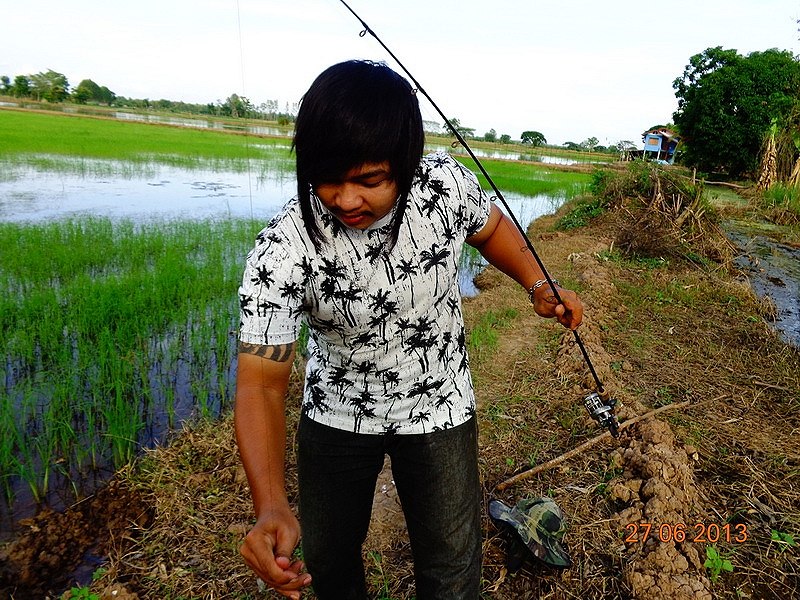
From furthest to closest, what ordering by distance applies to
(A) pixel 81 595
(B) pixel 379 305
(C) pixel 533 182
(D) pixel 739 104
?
(C) pixel 533 182, (D) pixel 739 104, (A) pixel 81 595, (B) pixel 379 305

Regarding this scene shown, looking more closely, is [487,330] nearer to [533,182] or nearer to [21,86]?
[533,182]

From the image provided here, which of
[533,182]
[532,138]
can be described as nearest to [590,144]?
[532,138]

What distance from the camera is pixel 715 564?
1.79 metres

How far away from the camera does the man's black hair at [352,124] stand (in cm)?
89

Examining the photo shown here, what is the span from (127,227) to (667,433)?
23.7 ft

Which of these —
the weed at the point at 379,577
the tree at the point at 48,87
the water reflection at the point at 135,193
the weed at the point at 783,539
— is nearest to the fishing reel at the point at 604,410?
the weed at the point at 783,539

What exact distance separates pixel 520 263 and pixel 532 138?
191ft

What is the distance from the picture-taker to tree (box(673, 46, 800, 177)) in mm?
14992

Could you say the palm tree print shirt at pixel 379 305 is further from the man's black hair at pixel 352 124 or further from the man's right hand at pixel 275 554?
the man's right hand at pixel 275 554

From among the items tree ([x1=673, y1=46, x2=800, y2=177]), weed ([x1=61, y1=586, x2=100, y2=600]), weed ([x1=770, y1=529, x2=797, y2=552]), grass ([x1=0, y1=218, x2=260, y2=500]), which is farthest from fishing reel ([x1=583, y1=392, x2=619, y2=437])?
tree ([x1=673, y1=46, x2=800, y2=177])

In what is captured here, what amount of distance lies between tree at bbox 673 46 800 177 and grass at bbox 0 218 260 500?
1656 cm

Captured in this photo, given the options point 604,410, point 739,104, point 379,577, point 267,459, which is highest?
point 739,104

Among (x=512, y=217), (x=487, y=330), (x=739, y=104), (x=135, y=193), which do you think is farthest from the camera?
(x=739, y=104)

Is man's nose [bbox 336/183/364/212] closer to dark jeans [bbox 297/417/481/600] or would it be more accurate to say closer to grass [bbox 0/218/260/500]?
dark jeans [bbox 297/417/481/600]
